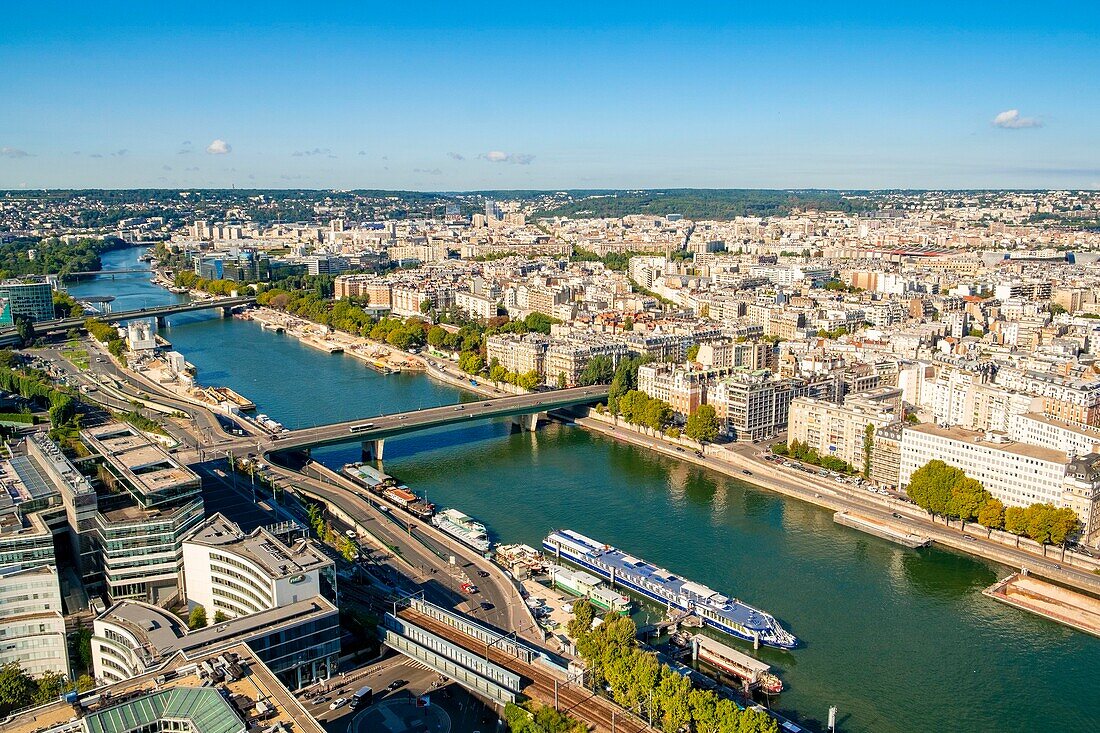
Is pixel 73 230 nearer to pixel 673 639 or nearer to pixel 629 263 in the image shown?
pixel 629 263

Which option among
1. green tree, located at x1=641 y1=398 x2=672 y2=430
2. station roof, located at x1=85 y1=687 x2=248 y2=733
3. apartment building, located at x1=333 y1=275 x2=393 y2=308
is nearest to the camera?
station roof, located at x1=85 y1=687 x2=248 y2=733

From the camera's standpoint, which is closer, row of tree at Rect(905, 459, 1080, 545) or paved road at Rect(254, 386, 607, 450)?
row of tree at Rect(905, 459, 1080, 545)

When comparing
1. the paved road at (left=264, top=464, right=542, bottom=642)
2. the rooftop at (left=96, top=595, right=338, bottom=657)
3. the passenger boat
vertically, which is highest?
the rooftop at (left=96, top=595, right=338, bottom=657)

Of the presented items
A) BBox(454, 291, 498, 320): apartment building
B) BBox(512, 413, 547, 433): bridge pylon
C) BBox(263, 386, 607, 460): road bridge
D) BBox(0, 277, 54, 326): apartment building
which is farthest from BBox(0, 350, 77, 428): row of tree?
BBox(454, 291, 498, 320): apartment building

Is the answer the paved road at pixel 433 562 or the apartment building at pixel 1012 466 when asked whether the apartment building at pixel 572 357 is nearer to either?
the paved road at pixel 433 562

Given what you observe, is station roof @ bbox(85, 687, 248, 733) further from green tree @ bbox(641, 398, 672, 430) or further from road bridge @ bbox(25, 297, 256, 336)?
road bridge @ bbox(25, 297, 256, 336)

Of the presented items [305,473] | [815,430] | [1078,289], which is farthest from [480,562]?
[1078,289]
